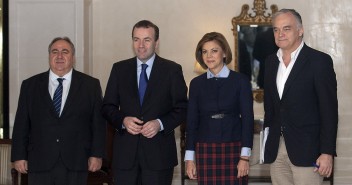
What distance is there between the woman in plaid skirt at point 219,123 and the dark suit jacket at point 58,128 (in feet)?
2.49

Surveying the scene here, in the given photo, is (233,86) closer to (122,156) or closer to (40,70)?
(122,156)

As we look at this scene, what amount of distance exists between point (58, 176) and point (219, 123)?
1242 millimetres

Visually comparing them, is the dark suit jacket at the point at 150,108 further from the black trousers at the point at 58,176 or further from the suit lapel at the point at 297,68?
the suit lapel at the point at 297,68

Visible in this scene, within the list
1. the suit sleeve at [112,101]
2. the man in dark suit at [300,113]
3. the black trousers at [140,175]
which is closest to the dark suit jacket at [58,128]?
the suit sleeve at [112,101]

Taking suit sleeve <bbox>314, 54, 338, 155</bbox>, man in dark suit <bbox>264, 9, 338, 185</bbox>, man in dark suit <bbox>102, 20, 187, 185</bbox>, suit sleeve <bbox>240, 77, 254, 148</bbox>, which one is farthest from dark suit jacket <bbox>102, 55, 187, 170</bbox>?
suit sleeve <bbox>314, 54, 338, 155</bbox>

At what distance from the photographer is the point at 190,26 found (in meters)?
8.81

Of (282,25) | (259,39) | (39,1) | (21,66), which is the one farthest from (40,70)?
(282,25)

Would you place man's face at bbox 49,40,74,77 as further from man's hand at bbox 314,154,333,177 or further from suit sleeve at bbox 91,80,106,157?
man's hand at bbox 314,154,333,177

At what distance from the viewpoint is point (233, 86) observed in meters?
4.55

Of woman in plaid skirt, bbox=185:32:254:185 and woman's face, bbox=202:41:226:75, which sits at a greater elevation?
woman's face, bbox=202:41:226:75

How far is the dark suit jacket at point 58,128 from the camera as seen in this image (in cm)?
481

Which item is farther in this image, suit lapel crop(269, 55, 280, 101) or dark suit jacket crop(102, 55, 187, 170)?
dark suit jacket crop(102, 55, 187, 170)

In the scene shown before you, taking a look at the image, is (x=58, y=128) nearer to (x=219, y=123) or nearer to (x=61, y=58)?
(x=61, y=58)

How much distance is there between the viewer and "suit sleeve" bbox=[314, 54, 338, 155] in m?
4.11
